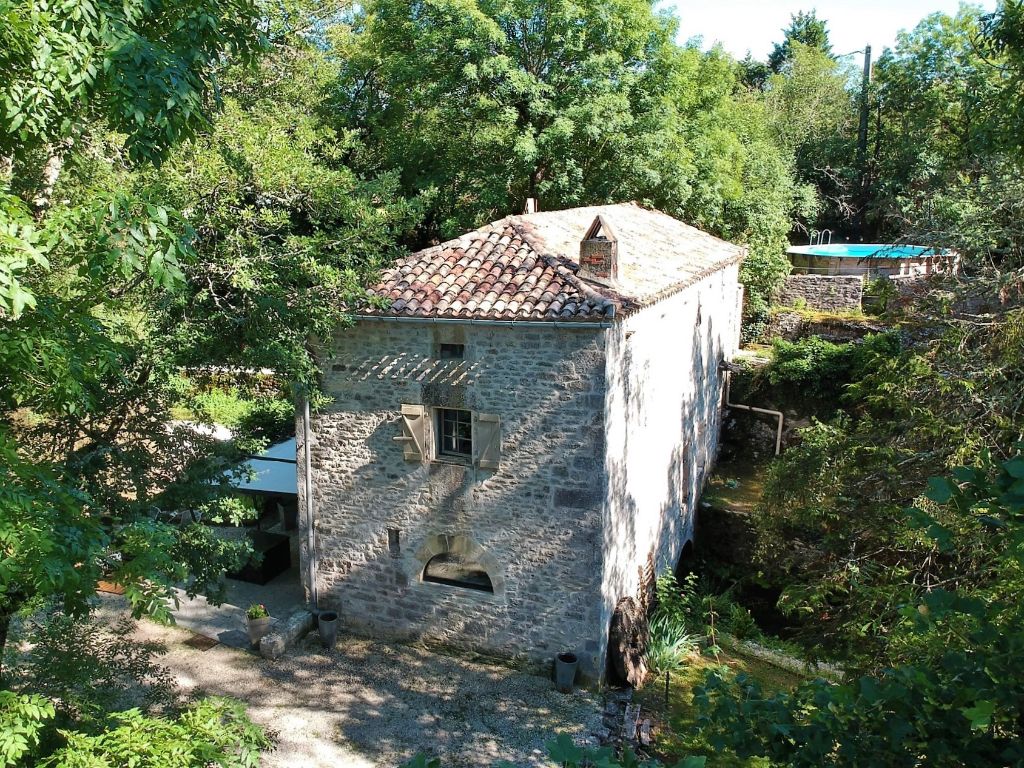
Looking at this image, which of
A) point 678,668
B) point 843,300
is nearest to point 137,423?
point 678,668

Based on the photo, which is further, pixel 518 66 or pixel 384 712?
pixel 518 66

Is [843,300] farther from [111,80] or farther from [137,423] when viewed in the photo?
[111,80]

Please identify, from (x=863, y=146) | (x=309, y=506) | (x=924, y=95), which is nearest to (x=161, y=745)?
(x=309, y=506)

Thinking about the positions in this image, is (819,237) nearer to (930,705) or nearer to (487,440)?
(487,440)

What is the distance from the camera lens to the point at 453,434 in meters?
11.3

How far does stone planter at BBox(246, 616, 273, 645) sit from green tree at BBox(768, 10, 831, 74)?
181ft

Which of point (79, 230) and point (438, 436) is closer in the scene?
point (79, 230)

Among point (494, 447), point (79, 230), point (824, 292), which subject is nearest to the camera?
point (79, 230)

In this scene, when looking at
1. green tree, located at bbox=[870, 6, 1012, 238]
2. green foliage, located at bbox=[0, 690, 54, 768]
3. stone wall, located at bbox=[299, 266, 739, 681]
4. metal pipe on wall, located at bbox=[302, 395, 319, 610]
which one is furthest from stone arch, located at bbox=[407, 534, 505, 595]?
green tree, located at bbox=[870, 6, 1012, 238]

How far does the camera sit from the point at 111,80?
546 centimetres

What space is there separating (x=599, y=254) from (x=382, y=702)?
23.1 ft

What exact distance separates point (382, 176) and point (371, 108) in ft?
39.5

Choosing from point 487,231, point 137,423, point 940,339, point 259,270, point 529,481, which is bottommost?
point 529,481

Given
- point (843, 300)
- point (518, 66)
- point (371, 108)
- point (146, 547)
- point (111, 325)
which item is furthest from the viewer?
point (843, 300)
